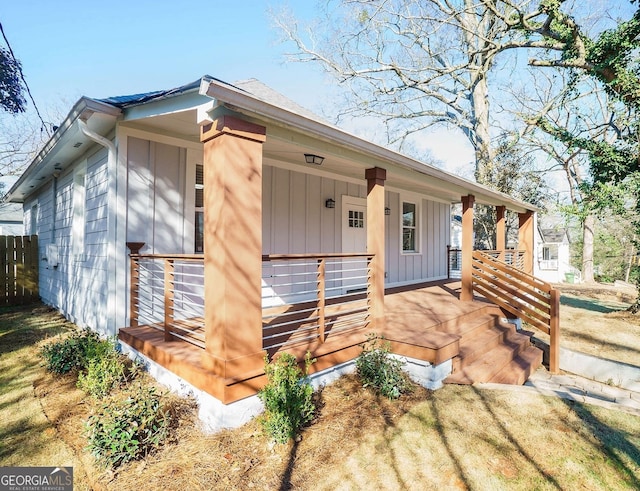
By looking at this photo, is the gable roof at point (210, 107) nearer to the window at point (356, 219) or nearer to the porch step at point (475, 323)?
the window at point (356, 219)

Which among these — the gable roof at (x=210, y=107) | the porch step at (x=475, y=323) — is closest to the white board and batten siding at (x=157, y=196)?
the gable roof at (x=210, y=107)

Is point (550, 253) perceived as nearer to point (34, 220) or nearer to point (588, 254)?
point (588, 254)

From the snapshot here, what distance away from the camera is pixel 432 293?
766cm

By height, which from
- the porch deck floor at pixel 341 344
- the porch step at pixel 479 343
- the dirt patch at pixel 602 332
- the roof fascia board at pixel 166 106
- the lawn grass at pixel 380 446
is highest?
the roof fascia board at pixel 166 106

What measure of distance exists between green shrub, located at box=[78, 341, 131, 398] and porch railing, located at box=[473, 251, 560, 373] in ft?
19.4

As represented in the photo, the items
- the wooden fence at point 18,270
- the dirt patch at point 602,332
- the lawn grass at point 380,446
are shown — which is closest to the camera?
the lawn grass at point 380,446

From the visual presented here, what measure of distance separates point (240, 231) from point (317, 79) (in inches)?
569

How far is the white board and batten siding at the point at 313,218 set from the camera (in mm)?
5965

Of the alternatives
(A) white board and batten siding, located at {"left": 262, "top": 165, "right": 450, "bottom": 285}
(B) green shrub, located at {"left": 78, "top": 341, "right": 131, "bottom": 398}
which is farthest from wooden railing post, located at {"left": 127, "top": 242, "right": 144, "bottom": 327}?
(A) white board and batten siding, located at {"left": 262, "top": 165, "right": 450, "bottom": 285}

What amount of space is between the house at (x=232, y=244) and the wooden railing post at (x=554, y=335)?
0.03 m

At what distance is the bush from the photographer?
3.57 m

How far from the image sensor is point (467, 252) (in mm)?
6930

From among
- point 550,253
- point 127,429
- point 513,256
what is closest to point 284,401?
point 127,429

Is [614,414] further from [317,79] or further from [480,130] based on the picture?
[317,79]
